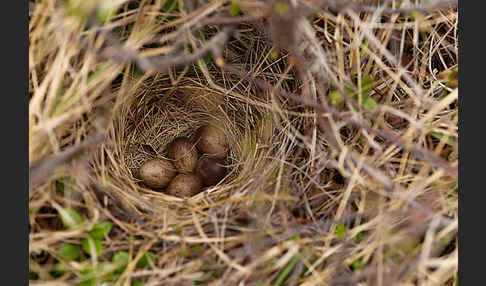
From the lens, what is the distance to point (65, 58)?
138 cm

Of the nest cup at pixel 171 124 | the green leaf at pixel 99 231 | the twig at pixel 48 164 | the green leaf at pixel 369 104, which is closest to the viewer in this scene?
the twig at pixel 48 164

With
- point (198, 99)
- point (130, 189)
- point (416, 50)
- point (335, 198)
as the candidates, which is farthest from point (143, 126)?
point (416, 50)

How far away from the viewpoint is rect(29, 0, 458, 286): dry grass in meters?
1.37

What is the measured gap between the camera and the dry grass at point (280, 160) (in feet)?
4.48

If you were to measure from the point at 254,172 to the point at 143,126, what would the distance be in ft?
2.11

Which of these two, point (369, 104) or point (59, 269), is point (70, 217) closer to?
point (59, 269)

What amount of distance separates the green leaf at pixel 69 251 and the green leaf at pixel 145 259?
7.8 inches

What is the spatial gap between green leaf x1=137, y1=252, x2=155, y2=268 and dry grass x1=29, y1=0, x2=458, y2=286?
1.0 inches

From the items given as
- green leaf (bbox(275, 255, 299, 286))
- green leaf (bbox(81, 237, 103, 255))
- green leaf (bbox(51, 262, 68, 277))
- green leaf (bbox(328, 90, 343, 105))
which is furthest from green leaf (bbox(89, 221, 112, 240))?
green leaf (bbox(328, 90, 343, 105))

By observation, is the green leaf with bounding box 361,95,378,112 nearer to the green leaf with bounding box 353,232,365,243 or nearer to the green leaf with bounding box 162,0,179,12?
the green leaf with bounding box 353,232,365,243

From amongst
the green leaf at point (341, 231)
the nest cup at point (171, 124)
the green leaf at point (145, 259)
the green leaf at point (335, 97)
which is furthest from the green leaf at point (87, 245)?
the green leaf at point (335, 97)

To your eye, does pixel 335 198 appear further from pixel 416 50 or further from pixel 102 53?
pixel 102 53

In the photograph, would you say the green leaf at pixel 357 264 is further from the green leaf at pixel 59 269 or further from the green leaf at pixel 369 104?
the green leaf at pixel 59 269

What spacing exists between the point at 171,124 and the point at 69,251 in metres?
→ 1.02
